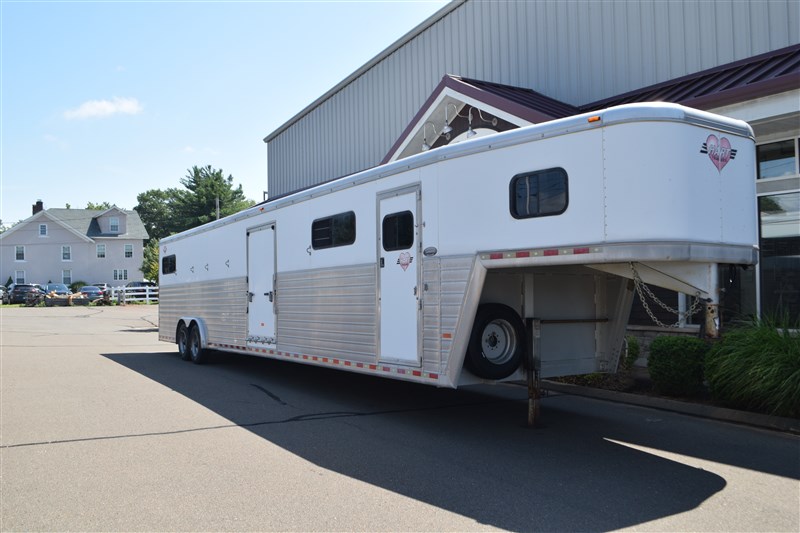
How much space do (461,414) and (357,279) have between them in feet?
7.30

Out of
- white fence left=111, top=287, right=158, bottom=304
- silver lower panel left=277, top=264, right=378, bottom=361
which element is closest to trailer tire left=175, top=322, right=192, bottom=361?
silver lower panel left=277, top=264, right=378, bottom=361

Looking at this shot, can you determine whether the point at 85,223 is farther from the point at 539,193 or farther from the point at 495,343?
the point at 539,193

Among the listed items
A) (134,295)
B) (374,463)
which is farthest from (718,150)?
(134,295)

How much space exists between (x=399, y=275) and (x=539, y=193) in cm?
216

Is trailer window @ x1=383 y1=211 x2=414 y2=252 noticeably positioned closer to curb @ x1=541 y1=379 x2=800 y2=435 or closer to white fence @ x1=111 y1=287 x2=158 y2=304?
curb @ x1=541 y1=379 x2=800 y2=435

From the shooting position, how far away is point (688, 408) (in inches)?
329

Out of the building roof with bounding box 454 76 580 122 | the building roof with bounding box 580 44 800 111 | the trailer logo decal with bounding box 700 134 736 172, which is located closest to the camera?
the trailer logo decal with bounding box 700 134 736 172

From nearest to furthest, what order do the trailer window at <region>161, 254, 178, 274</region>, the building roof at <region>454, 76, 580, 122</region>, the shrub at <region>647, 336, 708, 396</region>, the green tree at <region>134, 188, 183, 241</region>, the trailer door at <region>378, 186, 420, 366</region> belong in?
the trailer door at <region>378, 186, 420, 366</region> < the shrub at <region>647, 336, 708, 396</region> < the building roof at <region>454, 76, 580, 122</region> < the trailer window at <region>161, 254, 178, 274</region> < the green tree at <region>134, 188, 183, 241</region>

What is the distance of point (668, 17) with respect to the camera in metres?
13.1

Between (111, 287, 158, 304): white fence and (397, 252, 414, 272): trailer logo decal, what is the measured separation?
39.7 meters

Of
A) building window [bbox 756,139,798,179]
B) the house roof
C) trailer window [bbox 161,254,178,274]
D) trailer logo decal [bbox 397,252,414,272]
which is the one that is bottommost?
trailer logo decal [bbox 397,252,414,272]

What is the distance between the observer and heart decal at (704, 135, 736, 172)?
236 inches

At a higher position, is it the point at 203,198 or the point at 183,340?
the point at 203,198

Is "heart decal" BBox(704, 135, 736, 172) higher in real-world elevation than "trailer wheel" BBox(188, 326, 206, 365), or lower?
higher
